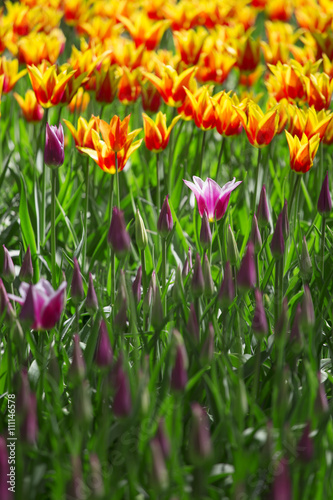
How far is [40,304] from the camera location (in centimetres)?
178

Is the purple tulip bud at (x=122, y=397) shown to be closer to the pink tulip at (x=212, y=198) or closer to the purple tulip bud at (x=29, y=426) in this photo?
the purple tulip bud at (x=29, y=426)

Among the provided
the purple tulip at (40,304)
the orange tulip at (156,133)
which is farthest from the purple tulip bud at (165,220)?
the purple tulip at (40,304)

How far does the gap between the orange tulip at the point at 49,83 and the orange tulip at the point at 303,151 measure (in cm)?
94

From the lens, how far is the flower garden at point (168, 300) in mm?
→ 1612

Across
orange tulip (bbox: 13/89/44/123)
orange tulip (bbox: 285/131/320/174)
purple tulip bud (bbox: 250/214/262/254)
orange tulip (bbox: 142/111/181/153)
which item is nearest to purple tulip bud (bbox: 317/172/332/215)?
orange tulip (bbox: 285/131/320/174)

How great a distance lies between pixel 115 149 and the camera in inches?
95.0

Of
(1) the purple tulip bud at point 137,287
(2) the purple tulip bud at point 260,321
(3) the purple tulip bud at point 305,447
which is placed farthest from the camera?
(1) the purple tulip bud at point 137,287

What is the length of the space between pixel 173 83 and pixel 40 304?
151 centimetres

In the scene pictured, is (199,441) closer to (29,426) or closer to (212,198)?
(29,426)

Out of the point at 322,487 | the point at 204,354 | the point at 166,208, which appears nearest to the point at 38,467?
the point at 204,354

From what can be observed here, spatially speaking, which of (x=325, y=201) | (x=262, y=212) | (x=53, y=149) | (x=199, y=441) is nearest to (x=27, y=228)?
(x=53, y=149)

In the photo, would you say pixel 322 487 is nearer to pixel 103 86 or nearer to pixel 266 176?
pixel 266 176

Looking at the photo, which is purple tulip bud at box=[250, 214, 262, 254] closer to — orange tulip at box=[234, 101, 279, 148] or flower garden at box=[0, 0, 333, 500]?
flower garden at box=[0, 0, 333, 500]

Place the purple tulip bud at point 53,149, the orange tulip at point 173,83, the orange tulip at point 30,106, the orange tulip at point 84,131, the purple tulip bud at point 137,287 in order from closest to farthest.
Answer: the purple tulip bud at point 137,287, the purple tulip bud at point 53,149, the orange tulip at point 84,131, the orange tulip at point 173,83, the orange tulip at point 30,106
